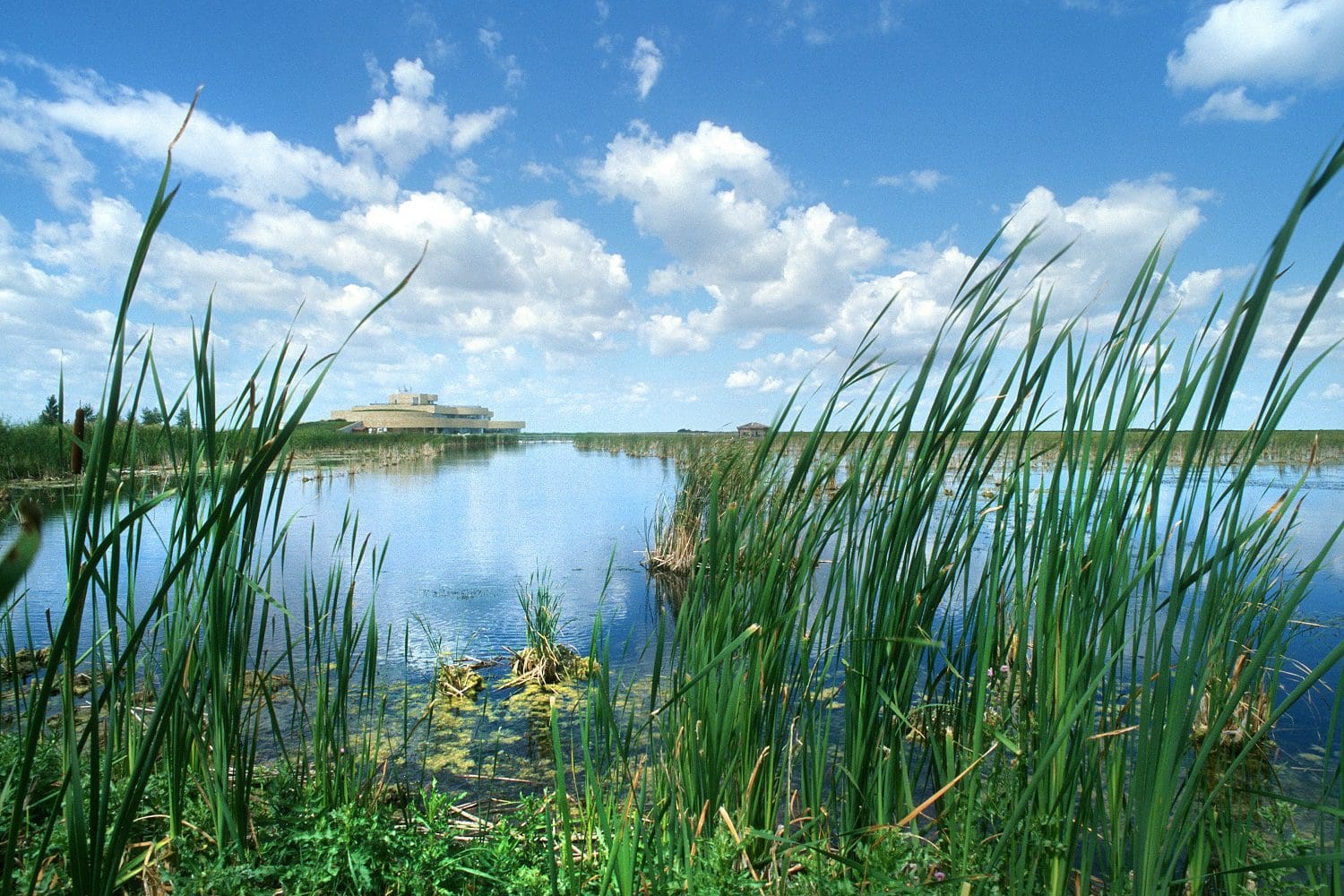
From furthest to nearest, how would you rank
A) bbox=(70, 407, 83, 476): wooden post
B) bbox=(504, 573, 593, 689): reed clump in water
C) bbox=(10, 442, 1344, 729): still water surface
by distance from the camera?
bbox=(10, 442, 1344, 729): still water surface → bbox=(504, 573, 593, 689): reed clump in water → bbox=(70, 407, 83, 476): wooden post

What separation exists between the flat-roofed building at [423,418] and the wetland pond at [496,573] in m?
35.5

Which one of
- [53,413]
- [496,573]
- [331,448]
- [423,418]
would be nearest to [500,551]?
[496,573]

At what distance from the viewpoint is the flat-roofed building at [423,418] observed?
177 ft

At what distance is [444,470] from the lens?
19.4 meters

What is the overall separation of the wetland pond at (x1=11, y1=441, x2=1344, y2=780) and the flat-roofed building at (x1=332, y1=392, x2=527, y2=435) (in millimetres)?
35514

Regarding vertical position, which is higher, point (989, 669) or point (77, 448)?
point (77, 448)

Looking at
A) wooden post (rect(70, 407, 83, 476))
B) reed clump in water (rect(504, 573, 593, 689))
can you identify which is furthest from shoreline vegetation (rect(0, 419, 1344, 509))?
reed clump in water (rect(504, 573, 593, 689))

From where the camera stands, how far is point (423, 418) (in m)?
58.9

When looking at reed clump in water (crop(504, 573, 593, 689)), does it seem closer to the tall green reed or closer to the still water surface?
the still water surface

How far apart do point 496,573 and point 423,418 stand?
54.5m

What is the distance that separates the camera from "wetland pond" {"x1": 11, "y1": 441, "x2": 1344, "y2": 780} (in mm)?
3660

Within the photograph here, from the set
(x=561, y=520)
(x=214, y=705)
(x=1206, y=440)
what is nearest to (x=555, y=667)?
(x=214, y=705)

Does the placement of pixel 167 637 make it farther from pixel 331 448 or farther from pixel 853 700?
pixel 331 448

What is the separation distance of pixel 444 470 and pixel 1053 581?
1901 centimetres
